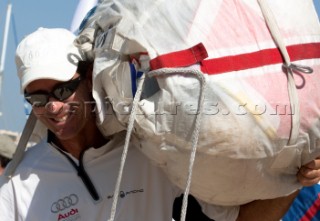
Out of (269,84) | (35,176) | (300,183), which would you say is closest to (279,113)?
(269,84)

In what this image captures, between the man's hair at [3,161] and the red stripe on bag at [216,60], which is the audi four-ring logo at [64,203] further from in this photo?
the man's hair at [3,161]

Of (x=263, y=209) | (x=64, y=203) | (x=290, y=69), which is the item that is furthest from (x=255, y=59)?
(x=64, y=203)

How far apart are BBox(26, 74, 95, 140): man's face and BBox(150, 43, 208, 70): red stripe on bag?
556mm

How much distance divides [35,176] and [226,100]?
115cm

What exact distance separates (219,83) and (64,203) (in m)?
1.07

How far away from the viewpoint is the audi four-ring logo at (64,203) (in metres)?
2.83

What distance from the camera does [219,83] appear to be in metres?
2.11

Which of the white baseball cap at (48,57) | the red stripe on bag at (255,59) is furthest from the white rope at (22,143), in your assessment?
the red stripe on bag at (255,59)

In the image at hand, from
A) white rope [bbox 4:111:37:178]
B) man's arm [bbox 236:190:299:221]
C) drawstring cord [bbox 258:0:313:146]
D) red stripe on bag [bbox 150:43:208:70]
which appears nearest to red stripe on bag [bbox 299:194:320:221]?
man's arm [bbox 236:190:299:221]

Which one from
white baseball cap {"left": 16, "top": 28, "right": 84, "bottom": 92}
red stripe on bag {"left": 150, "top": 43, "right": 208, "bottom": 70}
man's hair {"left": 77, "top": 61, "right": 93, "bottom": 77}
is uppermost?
red stripe on bag {"left": 150, "top": 43, "right": 208, "bottom": 70}

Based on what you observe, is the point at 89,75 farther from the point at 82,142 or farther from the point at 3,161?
the point at 3,161

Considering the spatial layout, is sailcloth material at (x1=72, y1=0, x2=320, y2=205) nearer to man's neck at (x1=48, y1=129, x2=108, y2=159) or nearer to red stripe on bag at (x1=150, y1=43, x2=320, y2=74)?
red stripe on bag at (x1=150, y1=43, x2=320, y2=74)

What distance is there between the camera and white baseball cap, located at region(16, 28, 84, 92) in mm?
2557

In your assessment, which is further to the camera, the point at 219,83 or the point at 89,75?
the point at 89,75
